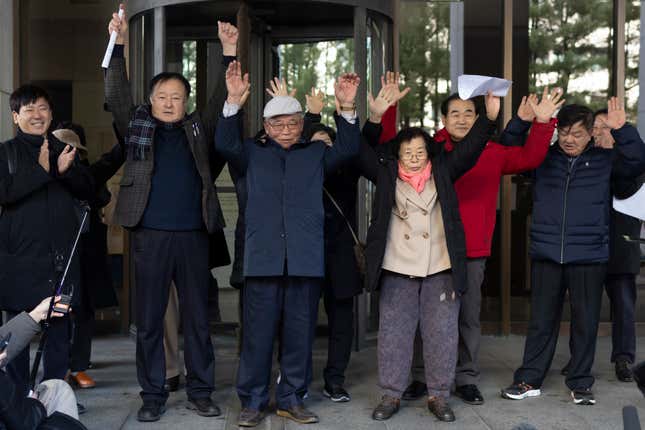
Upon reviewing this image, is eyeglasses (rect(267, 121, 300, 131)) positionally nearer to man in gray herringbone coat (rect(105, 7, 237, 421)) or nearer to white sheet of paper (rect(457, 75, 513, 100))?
man in gray herringbone coat (rect(105, 7, 237, 421))

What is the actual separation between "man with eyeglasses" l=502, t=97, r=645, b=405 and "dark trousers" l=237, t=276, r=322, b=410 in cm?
127

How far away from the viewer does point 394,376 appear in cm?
497

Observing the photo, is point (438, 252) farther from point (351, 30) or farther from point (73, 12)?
point (73, 12)

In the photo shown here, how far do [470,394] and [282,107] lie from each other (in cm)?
190

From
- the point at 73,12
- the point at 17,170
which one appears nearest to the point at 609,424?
the point at 17,170

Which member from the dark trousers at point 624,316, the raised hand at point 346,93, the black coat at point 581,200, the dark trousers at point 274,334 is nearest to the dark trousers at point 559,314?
the black coat at point 581,200

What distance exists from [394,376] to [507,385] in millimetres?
1019

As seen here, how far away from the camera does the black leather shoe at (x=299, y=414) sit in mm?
4809

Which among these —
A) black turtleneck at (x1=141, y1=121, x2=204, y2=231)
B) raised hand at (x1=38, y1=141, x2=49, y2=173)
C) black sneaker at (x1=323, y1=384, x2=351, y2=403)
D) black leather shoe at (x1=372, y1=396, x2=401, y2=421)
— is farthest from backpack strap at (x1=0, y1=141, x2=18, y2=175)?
black leather shoe at (x1=372, y1=396, x2=401, y2=421)

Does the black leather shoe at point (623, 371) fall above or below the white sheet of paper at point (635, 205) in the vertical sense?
below

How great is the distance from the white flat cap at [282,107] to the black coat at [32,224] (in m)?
1.00

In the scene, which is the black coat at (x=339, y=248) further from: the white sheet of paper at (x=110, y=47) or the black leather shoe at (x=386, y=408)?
the white sheet of paper at (x=110, y=47)

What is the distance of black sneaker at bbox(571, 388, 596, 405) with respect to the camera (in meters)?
5.18

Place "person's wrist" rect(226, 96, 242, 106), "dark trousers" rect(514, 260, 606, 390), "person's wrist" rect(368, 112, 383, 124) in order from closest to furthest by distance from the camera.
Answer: "person's wrist" rect(226, 96, 242, 106)
"person's wrist" rect(368, 112, 383, 124)
"dark trousers" rect(514, 260, 606, 390)
